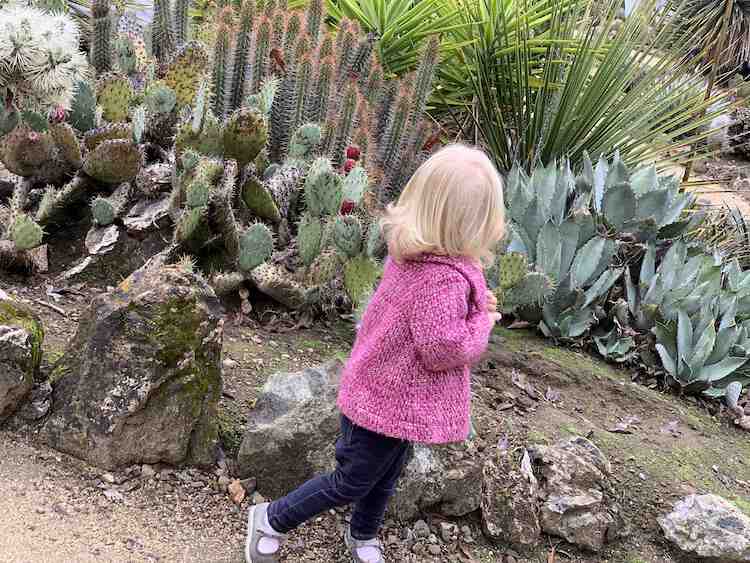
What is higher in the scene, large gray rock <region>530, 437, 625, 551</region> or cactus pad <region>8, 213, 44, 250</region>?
cactus pad <region>8, 213, 44, 250</region>

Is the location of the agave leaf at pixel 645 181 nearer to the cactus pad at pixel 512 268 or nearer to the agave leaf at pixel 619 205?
the agave leaf at pixel 619 205

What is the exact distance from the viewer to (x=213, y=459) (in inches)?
111

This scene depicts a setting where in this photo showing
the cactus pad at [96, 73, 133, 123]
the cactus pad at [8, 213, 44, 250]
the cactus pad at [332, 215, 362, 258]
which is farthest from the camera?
the cactus pad at [96, 73, 133, 123]

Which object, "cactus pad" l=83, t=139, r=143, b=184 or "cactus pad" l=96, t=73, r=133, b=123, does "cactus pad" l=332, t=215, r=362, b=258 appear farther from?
"cactus pad" l=96, t=73, r=133, b=123

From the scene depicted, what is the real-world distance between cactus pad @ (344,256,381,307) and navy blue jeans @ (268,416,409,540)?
1.16 metres

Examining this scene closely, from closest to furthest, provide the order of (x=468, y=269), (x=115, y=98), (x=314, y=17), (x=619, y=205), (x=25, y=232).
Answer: (x=468, y=269)
(x=25, y=232)
(x=115, y=98)
(x=619, y=205)
(x=314, y=17)

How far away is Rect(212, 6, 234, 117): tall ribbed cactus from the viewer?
4.70 metres

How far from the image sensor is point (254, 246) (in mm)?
3580

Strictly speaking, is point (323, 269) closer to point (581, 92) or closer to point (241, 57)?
point (241, 57)

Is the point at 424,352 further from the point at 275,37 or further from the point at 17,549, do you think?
the point at 275,37

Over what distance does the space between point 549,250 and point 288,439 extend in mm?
2005

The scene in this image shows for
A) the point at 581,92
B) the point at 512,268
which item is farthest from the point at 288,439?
the point at 581,92

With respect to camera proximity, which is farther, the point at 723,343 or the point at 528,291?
the point at 723,343

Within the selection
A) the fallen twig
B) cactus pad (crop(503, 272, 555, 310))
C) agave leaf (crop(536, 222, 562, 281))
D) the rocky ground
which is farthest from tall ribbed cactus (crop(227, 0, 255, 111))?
cactus pad (crop(503, 272, 555, 310))
